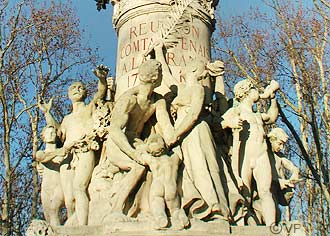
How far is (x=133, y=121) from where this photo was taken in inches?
275

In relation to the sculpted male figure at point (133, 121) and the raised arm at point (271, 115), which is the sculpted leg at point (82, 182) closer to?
the sculpted male figure at point (133, 121)

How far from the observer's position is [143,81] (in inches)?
268

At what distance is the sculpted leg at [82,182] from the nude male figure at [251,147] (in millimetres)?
1715

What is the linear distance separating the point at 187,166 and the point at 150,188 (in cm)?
58

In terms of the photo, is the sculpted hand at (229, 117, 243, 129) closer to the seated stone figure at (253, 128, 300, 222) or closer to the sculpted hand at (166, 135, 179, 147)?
the seated stone figure at (253, 128, 300, 222)

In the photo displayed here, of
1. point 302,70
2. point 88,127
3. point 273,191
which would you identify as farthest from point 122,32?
point 302,70

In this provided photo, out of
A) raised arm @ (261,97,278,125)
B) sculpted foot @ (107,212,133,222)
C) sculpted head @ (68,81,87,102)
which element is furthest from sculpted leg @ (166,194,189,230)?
sculpted head @ (68,81,87,102)

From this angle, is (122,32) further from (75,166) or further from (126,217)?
(126,217)

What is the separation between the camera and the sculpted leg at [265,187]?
658 centimetres

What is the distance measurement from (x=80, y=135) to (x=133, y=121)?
30.2 inches

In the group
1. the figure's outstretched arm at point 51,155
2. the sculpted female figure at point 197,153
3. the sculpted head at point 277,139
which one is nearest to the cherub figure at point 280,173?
the sculpted head at point 277,139

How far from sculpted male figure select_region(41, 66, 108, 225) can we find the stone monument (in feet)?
0.04

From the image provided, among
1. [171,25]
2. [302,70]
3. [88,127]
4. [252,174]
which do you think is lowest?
[252,174]

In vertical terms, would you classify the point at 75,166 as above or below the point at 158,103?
below
